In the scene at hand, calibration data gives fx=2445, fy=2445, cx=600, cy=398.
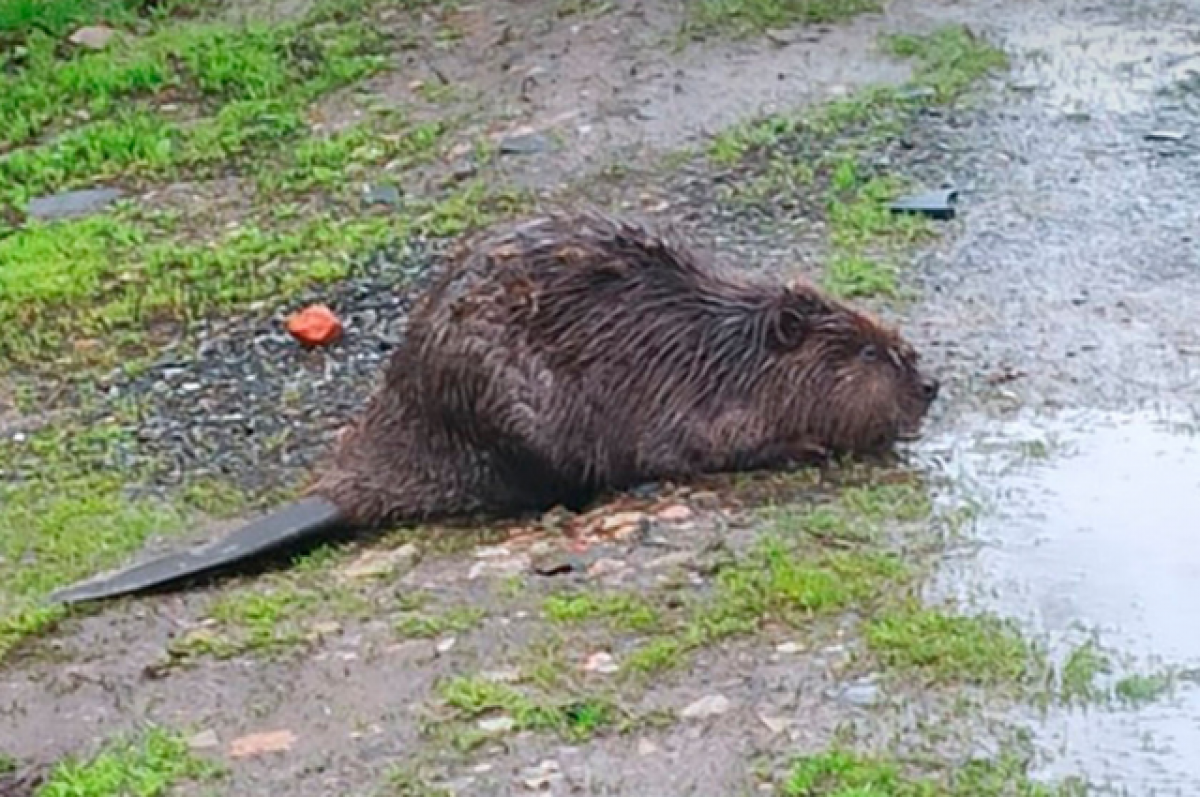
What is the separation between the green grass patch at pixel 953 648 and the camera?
3.94 metres

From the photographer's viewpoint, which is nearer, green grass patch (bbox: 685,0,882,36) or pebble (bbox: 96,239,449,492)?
pebble (bbox: 96,239,449,492)

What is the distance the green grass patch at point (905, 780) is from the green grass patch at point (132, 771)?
0.96m

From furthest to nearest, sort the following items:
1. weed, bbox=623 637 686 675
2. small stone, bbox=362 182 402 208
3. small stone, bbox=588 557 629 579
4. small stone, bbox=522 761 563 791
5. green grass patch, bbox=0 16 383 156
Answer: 1. green grass patch, bbox=0 16 383 156
2. small stone, bbox=362 182 402 208
3. small stone, bbox=588 557 629 579
4. weed, bbox=623 637 686 675
5. small stone, bbox=522 761 563 791

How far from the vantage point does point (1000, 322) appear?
19.1ft

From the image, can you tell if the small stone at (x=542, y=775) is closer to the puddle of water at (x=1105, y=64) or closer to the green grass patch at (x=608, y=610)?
the green grass patch at (x=608, y=610)

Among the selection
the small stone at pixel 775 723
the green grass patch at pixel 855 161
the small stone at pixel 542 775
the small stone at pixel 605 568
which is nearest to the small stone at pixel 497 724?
the small stone at pixel 542 775

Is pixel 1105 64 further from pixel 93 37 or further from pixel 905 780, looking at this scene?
pixel 905 780

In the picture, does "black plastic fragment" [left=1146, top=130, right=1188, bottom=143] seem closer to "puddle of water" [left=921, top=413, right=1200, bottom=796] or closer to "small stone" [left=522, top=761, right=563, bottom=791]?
"puddle of water" [left=921, top=413, right=1200, bottom=796]

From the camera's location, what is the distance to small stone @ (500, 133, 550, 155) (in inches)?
301

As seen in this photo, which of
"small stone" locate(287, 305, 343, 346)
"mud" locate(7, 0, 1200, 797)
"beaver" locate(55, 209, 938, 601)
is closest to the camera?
"mud" locate(7, 0, 1200, 797)

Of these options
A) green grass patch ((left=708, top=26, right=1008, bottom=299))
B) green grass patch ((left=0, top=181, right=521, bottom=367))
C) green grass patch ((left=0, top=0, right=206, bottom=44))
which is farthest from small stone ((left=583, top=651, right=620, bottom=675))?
green grass patch ((left=0, top=0, right=206, bottom=44))

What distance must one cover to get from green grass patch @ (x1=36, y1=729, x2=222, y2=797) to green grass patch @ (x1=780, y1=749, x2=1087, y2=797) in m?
0.96

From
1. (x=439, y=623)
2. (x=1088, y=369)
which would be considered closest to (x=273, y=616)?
(x=439, y=623)

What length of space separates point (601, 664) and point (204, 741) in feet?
2.19
